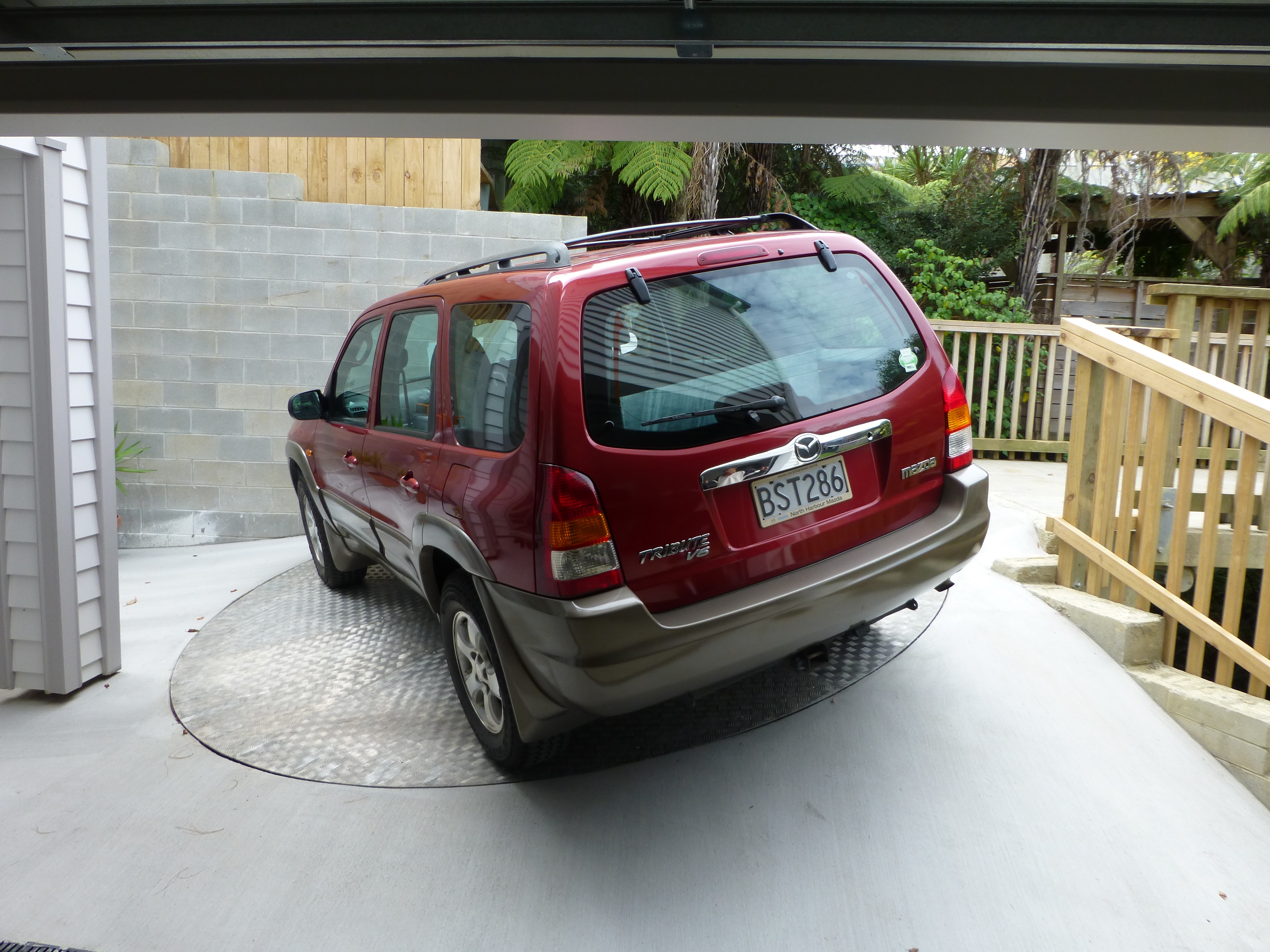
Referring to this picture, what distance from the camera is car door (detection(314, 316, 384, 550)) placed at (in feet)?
13.5

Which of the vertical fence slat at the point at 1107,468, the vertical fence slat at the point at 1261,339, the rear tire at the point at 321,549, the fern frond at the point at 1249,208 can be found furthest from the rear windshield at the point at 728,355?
the fern frond at the point at 1249,208

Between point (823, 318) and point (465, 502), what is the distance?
129 cm

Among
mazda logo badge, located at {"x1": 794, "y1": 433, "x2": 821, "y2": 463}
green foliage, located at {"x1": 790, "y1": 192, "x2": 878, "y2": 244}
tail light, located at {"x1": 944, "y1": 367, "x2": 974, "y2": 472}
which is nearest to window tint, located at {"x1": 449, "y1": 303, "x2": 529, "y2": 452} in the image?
mazda logo badge, located at {"x1": 794, "y1": 433, "x2": 821, "y2": 463}

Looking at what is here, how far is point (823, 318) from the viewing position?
2.88 m

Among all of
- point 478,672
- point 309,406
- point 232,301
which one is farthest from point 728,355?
point 232,301

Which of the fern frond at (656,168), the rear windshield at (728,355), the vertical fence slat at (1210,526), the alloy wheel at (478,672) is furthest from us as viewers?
the fern frond at (656,168)

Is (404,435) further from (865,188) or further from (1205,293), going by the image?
(865,188)

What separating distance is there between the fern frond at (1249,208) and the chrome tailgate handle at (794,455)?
11.8 metres

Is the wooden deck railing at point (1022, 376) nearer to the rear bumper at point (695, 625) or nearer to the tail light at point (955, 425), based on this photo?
the tail light at point (955, 425)

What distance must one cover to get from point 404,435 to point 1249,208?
12.5 m

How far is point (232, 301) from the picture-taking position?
6.95m

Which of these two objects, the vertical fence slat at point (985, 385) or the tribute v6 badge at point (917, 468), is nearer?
the tribute v6 badge at point (917, 468)

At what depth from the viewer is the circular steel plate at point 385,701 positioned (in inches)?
Result: 131

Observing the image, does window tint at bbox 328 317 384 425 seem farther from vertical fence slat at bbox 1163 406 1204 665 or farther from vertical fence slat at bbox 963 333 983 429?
vertical fence slat at bbox 963 333 983 429
